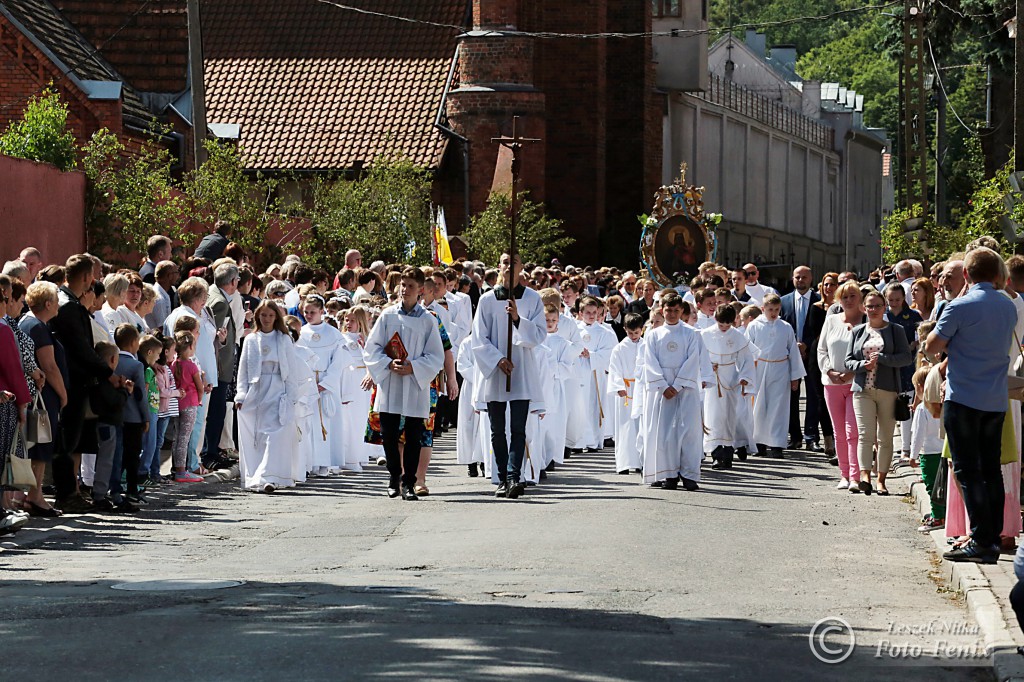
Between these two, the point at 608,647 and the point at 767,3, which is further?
the point at 767,3

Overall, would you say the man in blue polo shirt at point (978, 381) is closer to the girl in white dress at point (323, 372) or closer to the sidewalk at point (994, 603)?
the sidewalk at point (994, 603)

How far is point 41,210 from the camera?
933 inches

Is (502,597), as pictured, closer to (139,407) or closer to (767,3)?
(139,407)

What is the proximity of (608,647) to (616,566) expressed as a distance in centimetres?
276

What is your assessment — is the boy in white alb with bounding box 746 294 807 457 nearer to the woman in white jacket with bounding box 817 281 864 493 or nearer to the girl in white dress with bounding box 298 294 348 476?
the woman in white jacket with bounding box 817 281 864 493

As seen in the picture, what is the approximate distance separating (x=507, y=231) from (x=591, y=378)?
62.6 feet

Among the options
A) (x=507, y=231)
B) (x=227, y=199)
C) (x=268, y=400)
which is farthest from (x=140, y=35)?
(x=268, y=400)

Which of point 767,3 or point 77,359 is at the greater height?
point 767,3

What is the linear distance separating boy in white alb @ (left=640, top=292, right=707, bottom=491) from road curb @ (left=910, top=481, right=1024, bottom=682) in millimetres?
4326

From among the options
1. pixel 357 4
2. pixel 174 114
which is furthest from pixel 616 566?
pixel 357 4

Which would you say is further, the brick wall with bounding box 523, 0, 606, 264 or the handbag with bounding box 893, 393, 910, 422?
the brick wall with bounding box 523, 0, 606, 264

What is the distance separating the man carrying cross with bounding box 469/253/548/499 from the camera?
53.6ft

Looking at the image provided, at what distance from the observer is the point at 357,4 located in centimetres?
5216

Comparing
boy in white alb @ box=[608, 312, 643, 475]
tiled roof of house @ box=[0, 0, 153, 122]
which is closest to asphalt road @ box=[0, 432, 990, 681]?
boy in white alb @ box=[608, 312, 643, 475]
